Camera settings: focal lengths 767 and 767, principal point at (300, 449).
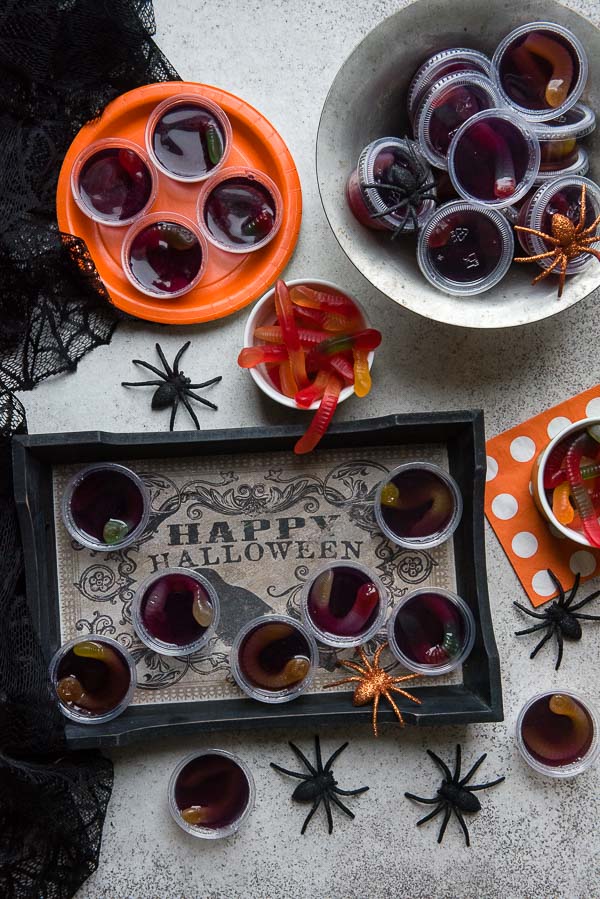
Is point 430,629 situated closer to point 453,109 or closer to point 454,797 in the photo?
point 454,797

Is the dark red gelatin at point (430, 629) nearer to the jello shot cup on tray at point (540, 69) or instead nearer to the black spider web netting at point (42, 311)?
the black spider web netting at point (42, 311)

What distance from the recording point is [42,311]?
43.4 inches

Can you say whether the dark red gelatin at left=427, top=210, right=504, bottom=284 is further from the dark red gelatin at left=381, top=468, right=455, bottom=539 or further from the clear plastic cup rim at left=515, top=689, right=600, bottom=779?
the clear plastic cup rim at left=515, top=689, right=600, bottom=779

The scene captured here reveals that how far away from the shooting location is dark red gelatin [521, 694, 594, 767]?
3.71 ft

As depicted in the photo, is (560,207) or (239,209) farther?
(239,209)

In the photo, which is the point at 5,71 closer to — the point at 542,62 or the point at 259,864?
the point at 542,62

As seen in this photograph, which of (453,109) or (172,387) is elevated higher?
(453,109)

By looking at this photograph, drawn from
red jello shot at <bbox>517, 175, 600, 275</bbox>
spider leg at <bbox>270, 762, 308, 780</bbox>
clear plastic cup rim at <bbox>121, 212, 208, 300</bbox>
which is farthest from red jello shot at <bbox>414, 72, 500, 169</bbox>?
spider leg at <bbox>270, 762, 308, 780</bbox>

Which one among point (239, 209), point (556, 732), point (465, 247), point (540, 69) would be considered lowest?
point (556, 732)

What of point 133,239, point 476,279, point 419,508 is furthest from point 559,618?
point 133,239

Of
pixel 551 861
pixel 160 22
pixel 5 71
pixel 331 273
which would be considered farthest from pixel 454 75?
pixel 551 861

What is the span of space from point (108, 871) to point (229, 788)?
0.23 m

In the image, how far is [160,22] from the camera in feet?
3.77

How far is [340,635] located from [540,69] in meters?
0.81
